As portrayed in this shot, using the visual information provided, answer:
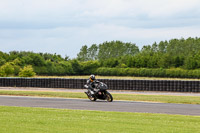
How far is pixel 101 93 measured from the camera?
2639 centimetres

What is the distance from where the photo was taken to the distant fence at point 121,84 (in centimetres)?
3672

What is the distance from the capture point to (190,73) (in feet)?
242

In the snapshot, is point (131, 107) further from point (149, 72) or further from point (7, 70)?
point (149, 72)

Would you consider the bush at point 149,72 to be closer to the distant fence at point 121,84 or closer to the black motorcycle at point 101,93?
the distant fence at point 121,84

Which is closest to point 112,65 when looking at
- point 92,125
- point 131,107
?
point 131,107

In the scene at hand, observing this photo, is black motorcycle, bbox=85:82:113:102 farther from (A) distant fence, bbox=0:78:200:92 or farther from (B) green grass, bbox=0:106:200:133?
(A) distant fence, bbox=0:78:200:92

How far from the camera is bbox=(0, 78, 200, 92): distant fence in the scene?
36.7 metres

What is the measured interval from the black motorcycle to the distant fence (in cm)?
1222

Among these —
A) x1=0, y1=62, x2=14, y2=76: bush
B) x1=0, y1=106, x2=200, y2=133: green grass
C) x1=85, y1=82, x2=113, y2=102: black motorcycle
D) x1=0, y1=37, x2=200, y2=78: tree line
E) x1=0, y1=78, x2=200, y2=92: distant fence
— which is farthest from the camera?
x1=0, y1=37, x2=200, y2=78: tree line

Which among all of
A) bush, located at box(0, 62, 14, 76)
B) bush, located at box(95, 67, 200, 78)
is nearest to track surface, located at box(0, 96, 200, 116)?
bush, located at box(0, 62, 14, 76)

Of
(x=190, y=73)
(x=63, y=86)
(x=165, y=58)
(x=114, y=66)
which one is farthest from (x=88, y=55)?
(x=63, y=86)

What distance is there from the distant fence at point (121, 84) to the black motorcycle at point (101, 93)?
40.1 ft

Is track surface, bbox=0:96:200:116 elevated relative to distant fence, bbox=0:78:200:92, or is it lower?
lower

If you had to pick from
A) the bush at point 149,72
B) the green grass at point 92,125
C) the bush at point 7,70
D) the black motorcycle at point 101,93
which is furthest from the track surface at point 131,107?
the bush at point 149,72
